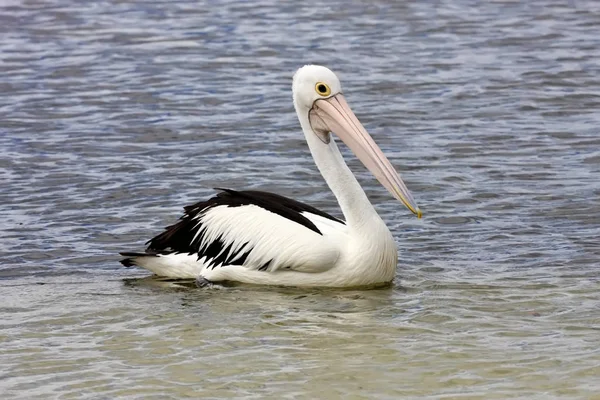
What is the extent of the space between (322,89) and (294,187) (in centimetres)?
177

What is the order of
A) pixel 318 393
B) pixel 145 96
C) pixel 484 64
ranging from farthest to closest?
pixel 484 64 → pixel 145 96 → pixel 318 393

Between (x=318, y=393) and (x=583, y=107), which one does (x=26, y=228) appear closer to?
(x=318, y=393)

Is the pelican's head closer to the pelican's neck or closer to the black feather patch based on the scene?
the pelican's neck

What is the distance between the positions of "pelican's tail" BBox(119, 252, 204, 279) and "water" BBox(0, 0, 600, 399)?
0.24 ft

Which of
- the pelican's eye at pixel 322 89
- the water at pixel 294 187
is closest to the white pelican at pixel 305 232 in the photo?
the pelican's eye at pixel 322 89

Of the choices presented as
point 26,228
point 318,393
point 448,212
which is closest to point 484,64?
point 448,212

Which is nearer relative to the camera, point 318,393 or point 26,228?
point 318,393

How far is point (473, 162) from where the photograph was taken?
8.06 meters

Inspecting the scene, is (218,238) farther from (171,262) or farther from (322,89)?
(322,89)

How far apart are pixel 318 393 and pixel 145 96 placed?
6186 mm

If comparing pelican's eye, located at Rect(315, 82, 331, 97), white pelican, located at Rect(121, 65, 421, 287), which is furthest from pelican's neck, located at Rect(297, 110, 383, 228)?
pelican's eye, located at Rect(315, 82, 331, 97)

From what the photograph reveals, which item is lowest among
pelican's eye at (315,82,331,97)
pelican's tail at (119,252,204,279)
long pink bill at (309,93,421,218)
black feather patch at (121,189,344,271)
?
pelican's tail at (119,252,204,279)

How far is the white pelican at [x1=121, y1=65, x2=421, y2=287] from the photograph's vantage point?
18.8 feet

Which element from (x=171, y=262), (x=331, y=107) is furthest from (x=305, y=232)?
(x=171, y=262)
